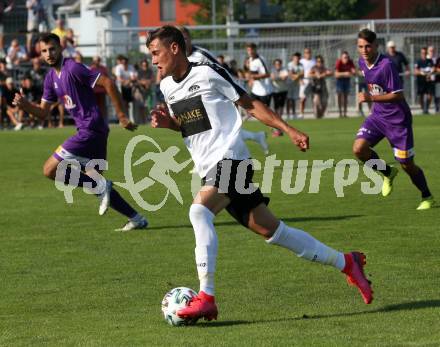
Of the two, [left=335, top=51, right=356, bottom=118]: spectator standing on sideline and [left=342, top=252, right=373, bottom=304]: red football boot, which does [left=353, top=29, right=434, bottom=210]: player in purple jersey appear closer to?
[left=342, top=252, right=373, bottom=304]: red football boot

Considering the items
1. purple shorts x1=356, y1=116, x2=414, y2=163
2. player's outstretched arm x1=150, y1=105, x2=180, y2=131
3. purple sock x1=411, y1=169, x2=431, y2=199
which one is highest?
player's outstretched arm x1=150, y1=105, x2=180, y2=131

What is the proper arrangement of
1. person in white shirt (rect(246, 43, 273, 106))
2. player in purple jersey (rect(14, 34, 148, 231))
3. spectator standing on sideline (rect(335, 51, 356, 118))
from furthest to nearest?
spectator standing on sideline (rect(335, 51, 356, 118)), person in white shirt (rect(246, 43, 273, 106)), player in purple jersey (rect(14, 34, 148, 231))

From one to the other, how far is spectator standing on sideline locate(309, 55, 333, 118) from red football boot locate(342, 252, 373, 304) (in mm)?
26394

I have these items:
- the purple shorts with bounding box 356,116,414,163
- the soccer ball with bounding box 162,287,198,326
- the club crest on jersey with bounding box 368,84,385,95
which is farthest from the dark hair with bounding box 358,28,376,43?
the soccer ball with bounding box 162,287,198,326

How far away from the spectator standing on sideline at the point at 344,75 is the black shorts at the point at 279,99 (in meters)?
1.69

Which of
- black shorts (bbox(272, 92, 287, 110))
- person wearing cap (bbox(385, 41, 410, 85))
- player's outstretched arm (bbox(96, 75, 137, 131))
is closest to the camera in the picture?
player's outstretched arm (bbox(96, 75, 137, 131))

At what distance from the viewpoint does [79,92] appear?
39.6 feet

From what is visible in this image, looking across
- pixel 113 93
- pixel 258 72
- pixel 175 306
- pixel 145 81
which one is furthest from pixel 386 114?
pixel 145 81

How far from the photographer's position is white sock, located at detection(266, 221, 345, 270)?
7500 millimetres

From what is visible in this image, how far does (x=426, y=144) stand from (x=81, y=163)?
12.2 m

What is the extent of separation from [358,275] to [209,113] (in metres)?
1.50

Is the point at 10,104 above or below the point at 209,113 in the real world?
below

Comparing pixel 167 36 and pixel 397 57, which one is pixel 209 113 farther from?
pixel 397 57

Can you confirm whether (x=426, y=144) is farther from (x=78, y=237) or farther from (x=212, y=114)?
(x=212, y=114)
